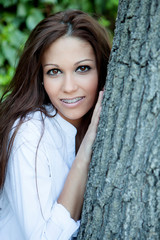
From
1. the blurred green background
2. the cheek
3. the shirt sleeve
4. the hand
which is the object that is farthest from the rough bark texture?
the blurred green background

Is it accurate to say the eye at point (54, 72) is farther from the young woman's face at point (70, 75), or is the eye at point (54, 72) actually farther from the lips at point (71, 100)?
the lips at point (71, 100)

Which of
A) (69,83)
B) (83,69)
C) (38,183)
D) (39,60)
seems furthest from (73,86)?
(38,183)

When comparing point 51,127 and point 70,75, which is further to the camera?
point 51,127

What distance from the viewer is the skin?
177 centimetres

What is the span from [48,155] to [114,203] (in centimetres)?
60

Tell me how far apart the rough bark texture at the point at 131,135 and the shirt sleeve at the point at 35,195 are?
11.5 inches

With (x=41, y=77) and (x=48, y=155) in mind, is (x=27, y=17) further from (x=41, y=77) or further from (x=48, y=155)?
(x=48, y=155)

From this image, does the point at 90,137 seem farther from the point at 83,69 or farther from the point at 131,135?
the point at 83,69

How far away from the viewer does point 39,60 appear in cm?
204

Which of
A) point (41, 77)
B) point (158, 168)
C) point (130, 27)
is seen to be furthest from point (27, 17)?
point (158, 168)

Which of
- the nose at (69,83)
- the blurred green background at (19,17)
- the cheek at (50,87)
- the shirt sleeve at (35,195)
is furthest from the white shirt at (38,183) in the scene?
the blurred green background at (19,17)

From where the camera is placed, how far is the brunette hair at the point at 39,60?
78.2 inches

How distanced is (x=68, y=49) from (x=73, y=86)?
0.23 m

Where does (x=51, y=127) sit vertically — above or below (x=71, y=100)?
below
